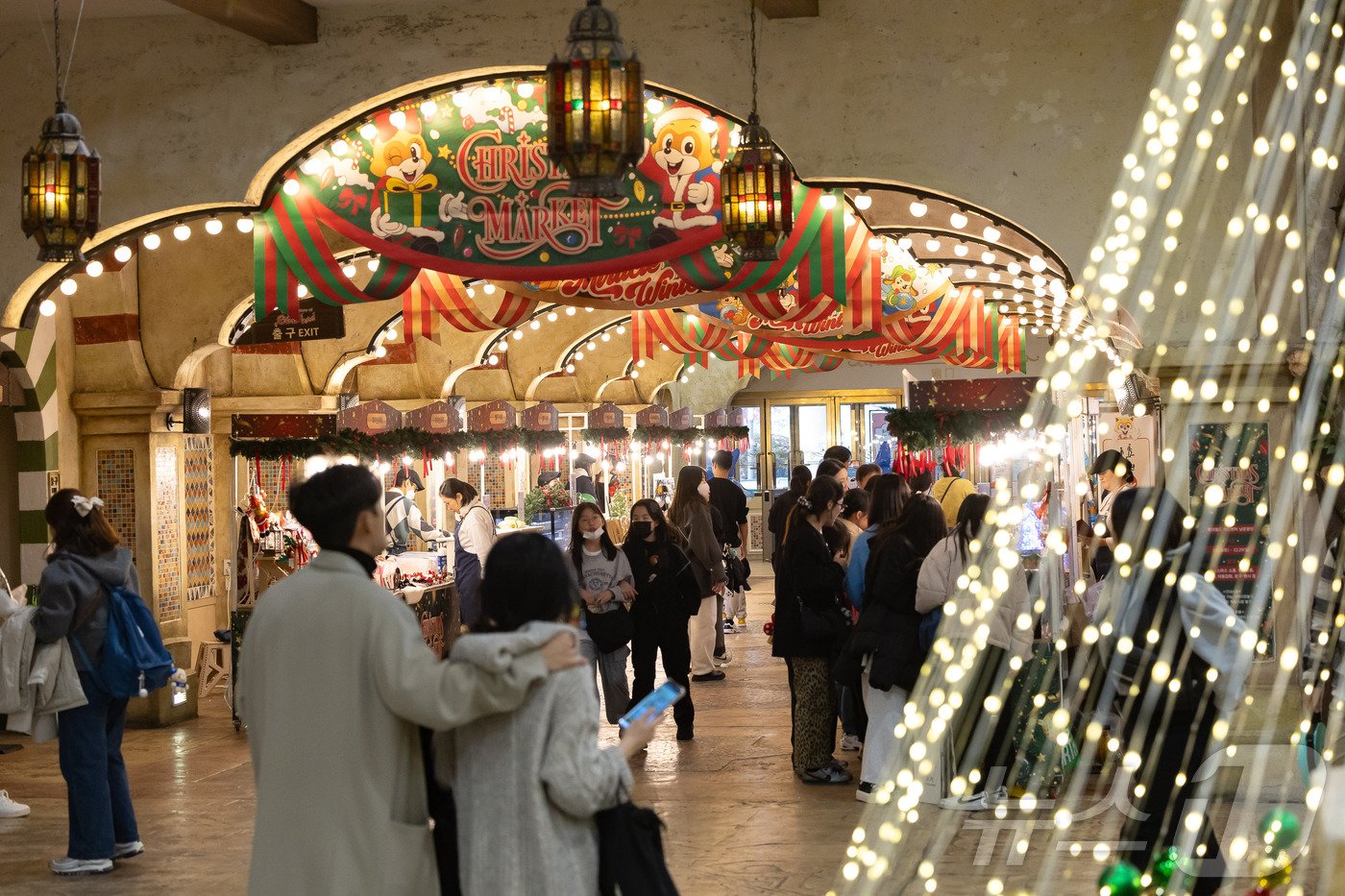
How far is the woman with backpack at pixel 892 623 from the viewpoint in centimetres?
639

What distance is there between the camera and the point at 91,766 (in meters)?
5.77

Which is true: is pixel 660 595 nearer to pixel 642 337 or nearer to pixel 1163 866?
pixel 1163 866

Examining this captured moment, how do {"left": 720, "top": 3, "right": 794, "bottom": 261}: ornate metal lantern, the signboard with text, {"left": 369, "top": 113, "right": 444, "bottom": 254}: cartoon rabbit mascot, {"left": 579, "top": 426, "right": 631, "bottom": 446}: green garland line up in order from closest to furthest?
{"left": 720, "top": 3, "right": 794, "bottom": 261}: ornate metal lantern → {"left": 369, "top": 113, "right": 444, "bottom": 254}: cartoon rabbit mascot → the signboard with text → {"left": 579, "top": 426, "right": 631, "bottom": 446}: green garland

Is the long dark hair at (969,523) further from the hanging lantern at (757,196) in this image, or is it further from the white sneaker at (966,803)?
the hanging lantern at (757,196)

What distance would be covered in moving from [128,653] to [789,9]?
3.91 metres

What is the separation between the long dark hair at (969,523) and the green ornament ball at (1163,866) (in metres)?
1.88

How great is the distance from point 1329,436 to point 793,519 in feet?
8.16

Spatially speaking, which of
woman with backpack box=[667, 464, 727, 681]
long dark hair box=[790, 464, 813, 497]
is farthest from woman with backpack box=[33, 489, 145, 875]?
long dark hair box=[790, 464, 813, 497]

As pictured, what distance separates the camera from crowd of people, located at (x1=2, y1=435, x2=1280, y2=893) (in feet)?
9.44

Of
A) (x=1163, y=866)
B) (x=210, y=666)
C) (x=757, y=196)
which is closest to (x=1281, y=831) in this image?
(x=1163, y=866)

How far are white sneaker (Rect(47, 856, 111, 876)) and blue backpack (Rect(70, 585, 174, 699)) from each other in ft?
2.10

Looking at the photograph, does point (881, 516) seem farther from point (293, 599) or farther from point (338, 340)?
point (338, 340)

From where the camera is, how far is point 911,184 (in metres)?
6.88

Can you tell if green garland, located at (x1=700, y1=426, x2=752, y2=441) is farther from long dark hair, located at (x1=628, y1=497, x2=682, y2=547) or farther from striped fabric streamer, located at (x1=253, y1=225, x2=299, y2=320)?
striped fabric streamer, located at (x1=253, y1=225, x2=299, y2=320)
